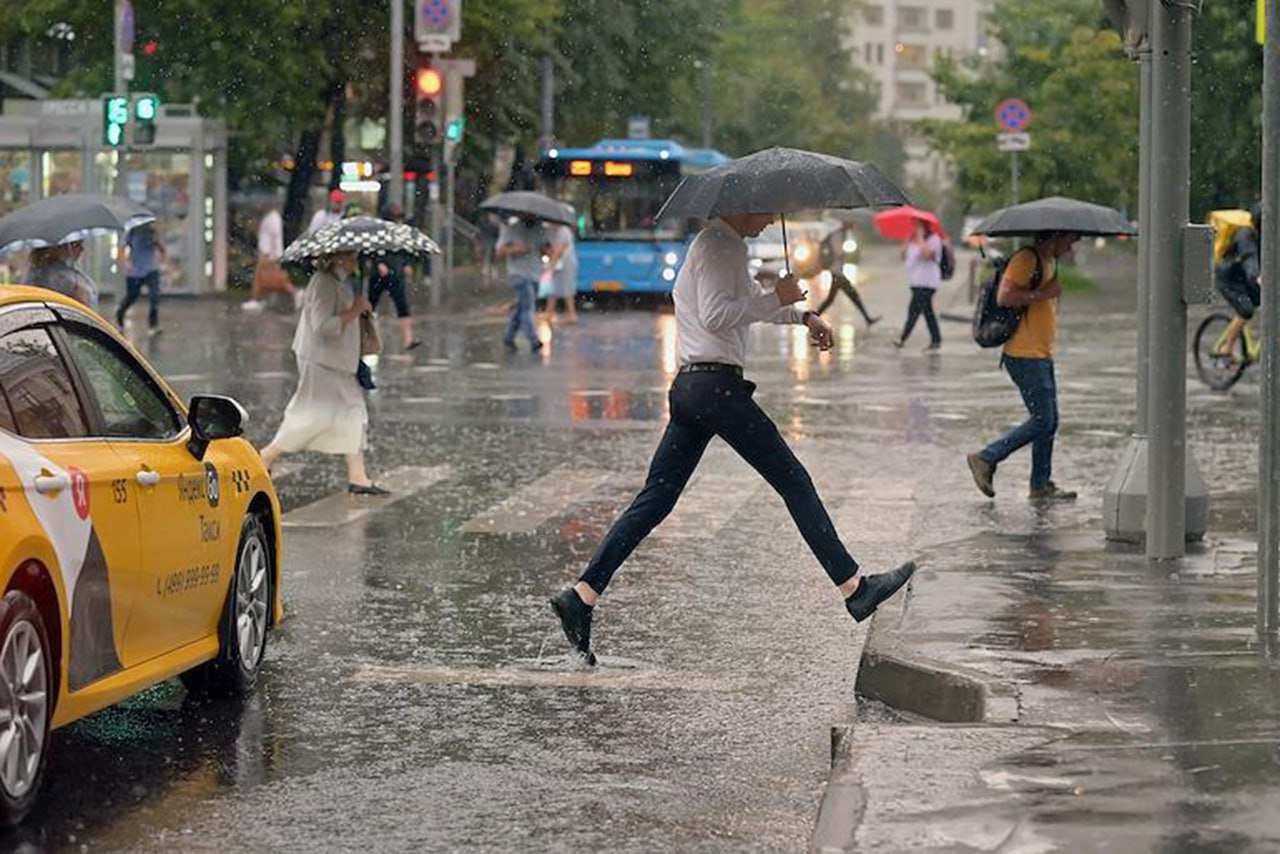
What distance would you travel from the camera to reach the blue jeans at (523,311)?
101 ft

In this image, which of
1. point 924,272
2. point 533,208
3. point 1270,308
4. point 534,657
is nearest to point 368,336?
point 534,657

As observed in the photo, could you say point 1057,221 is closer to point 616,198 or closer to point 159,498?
point 159,498

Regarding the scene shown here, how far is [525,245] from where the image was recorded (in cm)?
3166

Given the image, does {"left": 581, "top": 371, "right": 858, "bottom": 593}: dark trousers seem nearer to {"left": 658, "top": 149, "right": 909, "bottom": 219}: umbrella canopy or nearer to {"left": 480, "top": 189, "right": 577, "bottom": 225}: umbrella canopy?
{"left": 658, "top": 149, "right": 909, "bottom": 219}: umbrella canopy

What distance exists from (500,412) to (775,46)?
91.9m

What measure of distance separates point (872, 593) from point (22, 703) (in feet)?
13.3

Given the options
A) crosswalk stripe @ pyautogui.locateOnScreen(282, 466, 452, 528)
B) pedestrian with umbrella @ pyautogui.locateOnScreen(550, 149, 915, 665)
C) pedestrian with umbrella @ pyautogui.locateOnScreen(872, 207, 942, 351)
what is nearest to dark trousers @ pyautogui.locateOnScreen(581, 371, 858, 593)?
pedestrian with umbrella @ pyautogui.locateOnScreen(550, 149, 915, 665)

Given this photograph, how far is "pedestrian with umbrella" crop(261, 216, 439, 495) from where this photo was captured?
1550 cm

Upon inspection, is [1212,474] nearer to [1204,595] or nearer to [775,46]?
[1204,595]

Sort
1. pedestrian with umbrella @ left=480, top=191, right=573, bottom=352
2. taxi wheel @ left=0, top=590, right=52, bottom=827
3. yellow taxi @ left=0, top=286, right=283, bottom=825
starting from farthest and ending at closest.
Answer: pedestrian with umbrella @ left=480, top=191, right=573, bottom=352, yellow taxi @ left=0, top=286, right=283, bottom=825, taxi wheel @ left=0, top=590, right=52, bottom=827

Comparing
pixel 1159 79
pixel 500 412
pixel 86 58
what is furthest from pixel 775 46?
pixel 1159 79

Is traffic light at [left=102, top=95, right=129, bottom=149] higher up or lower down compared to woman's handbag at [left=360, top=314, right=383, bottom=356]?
higher up

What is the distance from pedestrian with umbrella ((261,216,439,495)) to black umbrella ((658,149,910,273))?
18.0ft

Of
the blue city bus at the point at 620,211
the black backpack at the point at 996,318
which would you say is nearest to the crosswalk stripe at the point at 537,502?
the black backpack at the point at 996,318
